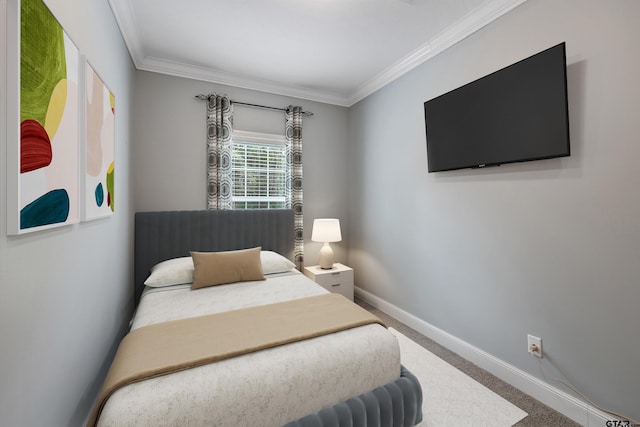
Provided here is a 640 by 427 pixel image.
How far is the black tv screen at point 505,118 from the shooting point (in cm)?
168

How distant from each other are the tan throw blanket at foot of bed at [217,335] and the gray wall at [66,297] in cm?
22

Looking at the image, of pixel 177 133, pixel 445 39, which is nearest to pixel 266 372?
pixel 177 133

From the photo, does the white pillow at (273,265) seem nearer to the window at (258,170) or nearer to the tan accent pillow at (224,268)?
the tan accent pillow at (224,268)

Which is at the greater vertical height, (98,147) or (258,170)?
(258,170)

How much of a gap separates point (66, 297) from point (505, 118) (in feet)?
9.26

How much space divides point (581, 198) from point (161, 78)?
3774 millimetres

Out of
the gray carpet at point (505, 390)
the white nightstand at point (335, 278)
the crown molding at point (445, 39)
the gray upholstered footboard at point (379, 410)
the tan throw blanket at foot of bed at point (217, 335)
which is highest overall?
the crown molding at point (445, 39)

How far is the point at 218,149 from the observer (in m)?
3.13

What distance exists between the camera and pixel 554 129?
5.55ft

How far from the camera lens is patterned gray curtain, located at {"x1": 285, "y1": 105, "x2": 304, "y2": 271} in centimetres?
352

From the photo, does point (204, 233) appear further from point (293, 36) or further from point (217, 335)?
point (293, 36)

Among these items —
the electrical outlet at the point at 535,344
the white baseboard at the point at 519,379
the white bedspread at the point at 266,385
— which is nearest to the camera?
the white bedspread at the point at 266,385

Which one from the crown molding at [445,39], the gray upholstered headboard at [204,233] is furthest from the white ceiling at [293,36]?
the gray upholstered headboard at [204,233]

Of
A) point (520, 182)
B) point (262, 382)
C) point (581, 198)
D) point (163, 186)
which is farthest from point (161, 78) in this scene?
point (581, 198)
